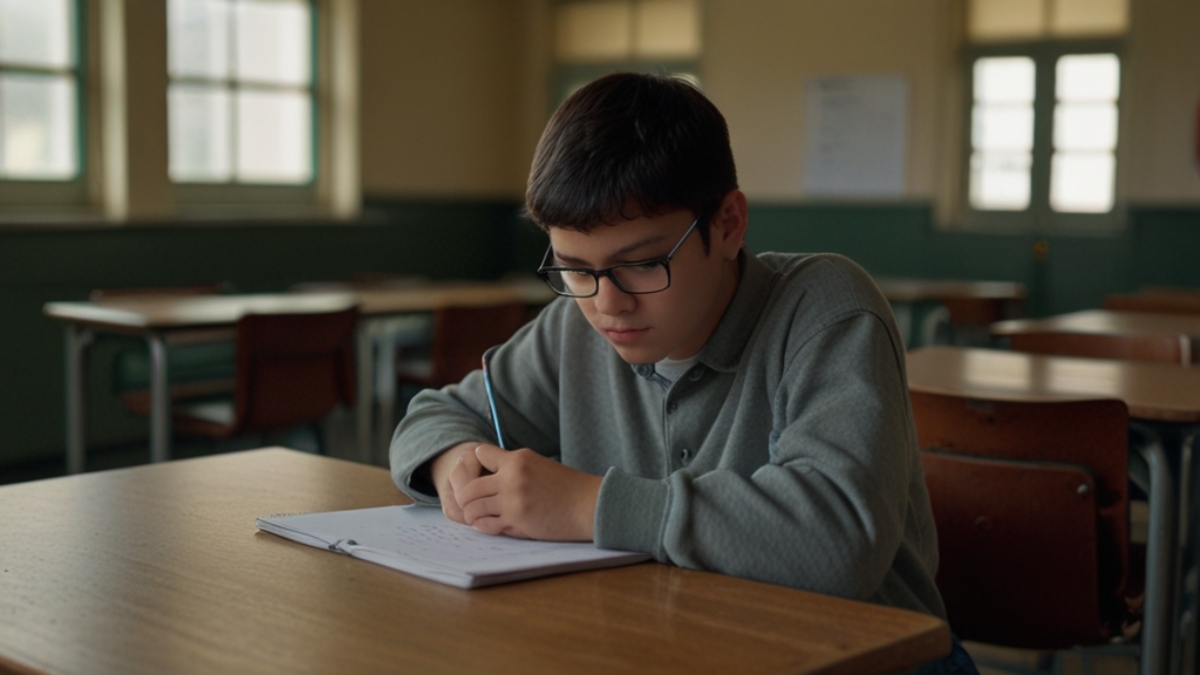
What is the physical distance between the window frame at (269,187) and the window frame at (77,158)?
0.38m

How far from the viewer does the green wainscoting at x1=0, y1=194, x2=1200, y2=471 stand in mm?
A: 5293

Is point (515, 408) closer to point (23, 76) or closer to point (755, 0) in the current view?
point (23, 76)

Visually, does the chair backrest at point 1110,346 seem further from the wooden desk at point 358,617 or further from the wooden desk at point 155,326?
the wooden desk at point 358,617

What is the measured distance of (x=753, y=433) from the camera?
1283mm

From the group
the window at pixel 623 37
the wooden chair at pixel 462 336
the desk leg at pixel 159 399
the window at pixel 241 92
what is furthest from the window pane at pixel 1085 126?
the desk leg at pixel 159 399

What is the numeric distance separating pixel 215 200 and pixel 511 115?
7.61 ft

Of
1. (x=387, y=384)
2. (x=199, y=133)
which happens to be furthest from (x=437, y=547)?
(x=199, y=133)

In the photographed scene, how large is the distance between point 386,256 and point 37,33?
2.26 meters

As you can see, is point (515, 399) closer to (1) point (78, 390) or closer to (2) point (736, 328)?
(2) point (736, 328)

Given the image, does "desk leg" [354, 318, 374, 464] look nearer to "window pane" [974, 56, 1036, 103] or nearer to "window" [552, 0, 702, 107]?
"window" [552, 0, 702, 107]

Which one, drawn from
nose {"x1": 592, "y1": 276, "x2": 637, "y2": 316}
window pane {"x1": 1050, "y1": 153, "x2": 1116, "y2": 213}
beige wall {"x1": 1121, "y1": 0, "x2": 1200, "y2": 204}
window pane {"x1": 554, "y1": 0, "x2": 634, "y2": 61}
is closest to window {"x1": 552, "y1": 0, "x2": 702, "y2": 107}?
window pane {"x1": 554, "y1": 0, "x2": 634, "y2": 61}

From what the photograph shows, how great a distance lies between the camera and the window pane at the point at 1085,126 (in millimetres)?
6199

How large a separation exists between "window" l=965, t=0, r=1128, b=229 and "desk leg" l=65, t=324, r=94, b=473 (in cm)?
457

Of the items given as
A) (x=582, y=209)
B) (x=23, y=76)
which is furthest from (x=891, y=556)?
(x=23, y=76)
